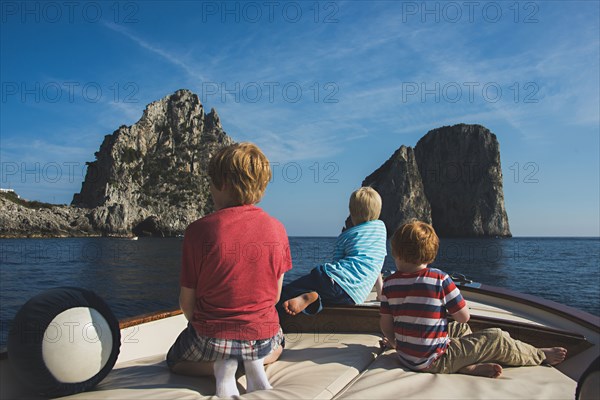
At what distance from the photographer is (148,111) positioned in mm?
94875

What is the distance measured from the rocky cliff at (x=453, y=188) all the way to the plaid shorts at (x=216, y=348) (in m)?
99.7

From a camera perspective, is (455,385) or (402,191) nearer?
(455,385)

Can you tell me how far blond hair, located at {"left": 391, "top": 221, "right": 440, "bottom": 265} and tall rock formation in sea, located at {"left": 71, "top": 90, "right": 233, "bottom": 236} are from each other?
266ft

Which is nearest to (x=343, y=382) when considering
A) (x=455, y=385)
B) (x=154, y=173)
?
(x=455, y=385)

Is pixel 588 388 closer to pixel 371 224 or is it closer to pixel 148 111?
pixel 371 224

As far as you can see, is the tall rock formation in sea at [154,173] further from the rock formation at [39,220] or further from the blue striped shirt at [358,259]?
the blue striped shirt at [358,259]

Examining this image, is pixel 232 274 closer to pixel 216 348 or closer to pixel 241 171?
pixel 216 348

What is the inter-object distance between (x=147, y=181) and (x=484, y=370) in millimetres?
94969

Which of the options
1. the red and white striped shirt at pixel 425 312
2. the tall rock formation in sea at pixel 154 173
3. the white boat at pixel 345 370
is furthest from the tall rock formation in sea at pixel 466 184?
A: the red and white striped shirt at pixel 425 312

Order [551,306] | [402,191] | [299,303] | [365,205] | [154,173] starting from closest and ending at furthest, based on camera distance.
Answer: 1. [299,303]
2. [365,205]
3. [551,306]
4. [154,173]
5. [402,191]

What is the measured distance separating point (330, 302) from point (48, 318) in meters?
1.97

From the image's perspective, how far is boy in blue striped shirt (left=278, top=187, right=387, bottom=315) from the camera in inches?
127

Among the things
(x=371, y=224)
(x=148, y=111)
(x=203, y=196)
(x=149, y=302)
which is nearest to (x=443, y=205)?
(x=203, y=196)

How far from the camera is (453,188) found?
11119cm
